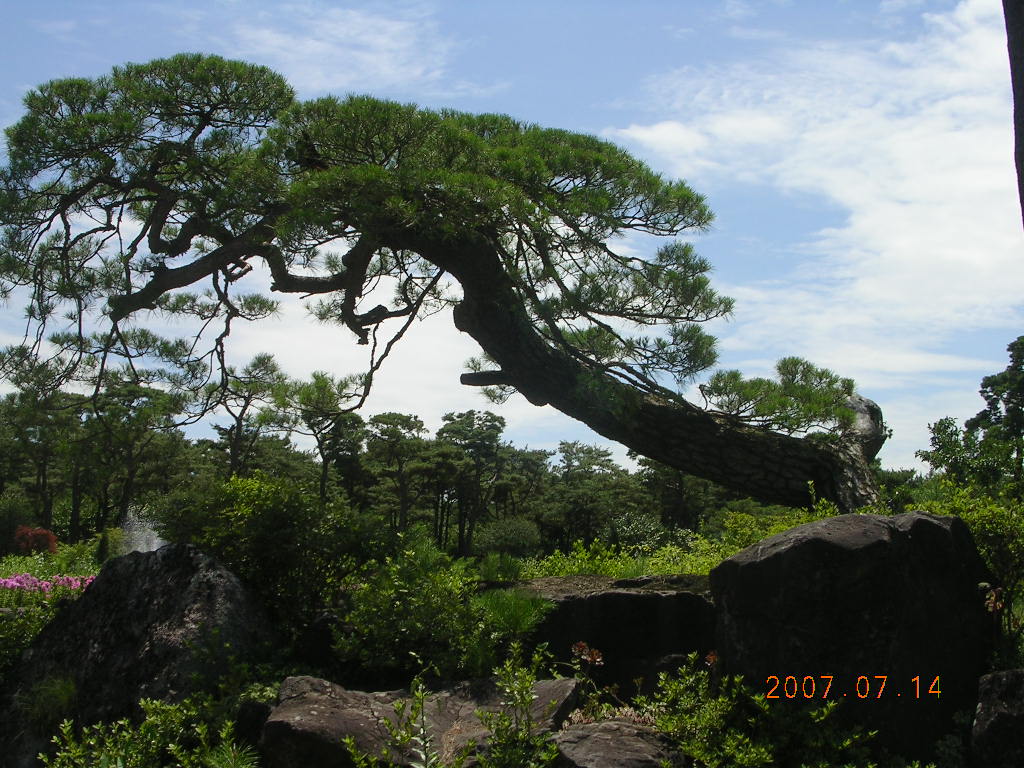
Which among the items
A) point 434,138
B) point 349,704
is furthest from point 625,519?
point 349,704

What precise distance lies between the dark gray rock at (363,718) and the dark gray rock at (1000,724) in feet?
5.44

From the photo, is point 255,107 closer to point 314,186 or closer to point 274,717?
point 314,186

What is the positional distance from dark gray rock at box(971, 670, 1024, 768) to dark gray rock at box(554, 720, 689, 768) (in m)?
1.18

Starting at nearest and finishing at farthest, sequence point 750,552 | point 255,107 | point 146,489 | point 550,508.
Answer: point 750,552 → point 255,107 → point 550,508 → point 146,489

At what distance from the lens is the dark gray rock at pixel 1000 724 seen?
10.6 ft

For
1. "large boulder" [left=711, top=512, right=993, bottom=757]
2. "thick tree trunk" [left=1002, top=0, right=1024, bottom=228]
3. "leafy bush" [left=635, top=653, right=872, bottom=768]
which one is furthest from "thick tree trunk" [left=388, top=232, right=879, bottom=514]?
"thick tree trunk" [left=1002, top=0, right=1024, bottom=228]

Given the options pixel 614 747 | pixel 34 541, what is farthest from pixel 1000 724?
pixel 34 541

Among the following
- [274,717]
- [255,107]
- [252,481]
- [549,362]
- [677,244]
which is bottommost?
[274,717]

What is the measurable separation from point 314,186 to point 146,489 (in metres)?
17.7

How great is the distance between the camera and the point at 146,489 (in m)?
20.2

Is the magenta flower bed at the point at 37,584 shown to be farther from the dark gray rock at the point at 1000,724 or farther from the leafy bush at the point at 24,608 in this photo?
the dark gray rock at the point at 1000,724

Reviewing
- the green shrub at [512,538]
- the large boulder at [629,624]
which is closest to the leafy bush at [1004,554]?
the large boulder at [629,624]

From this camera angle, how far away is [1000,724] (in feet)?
10.7

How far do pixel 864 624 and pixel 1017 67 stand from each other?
226cm
